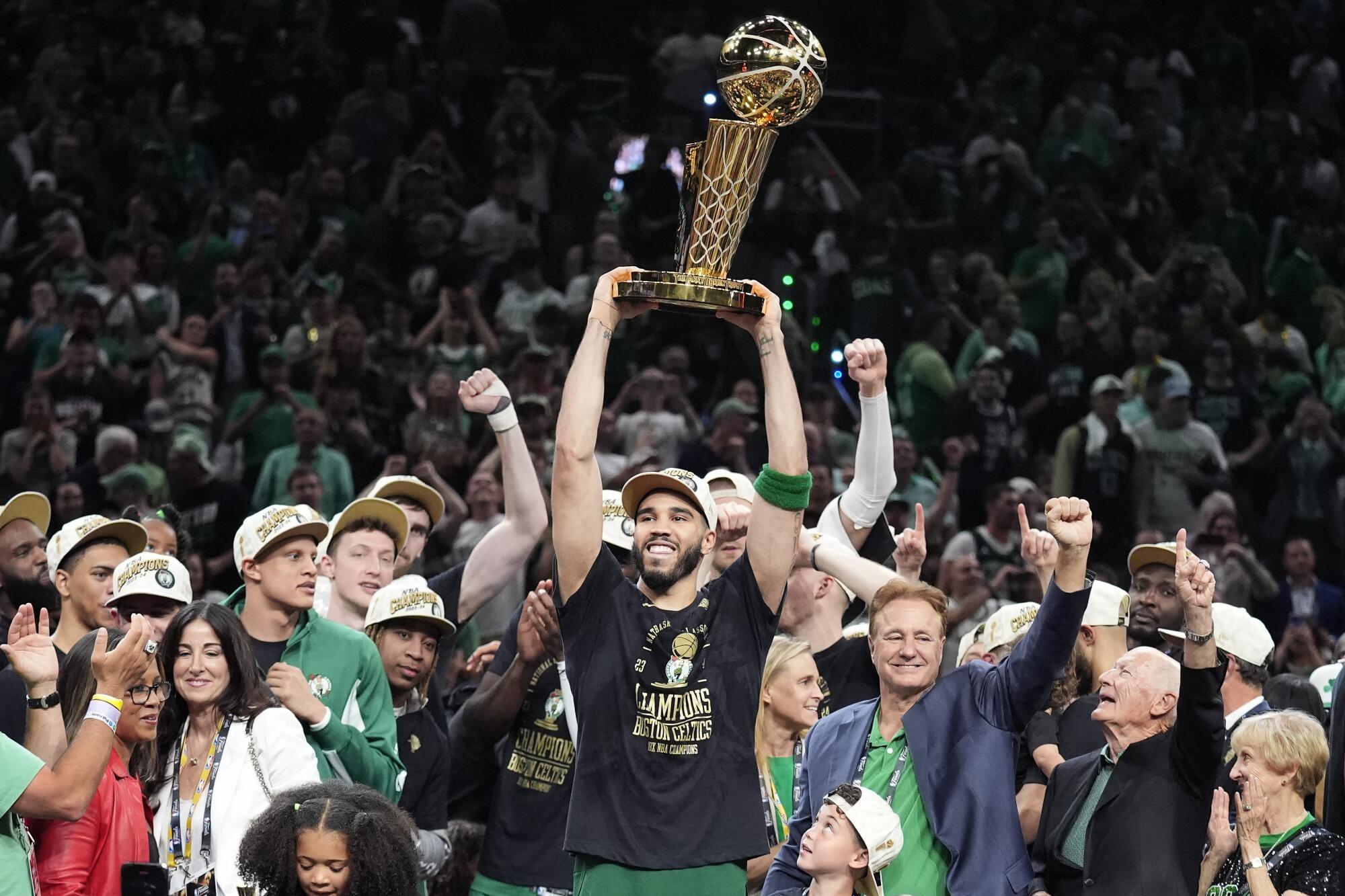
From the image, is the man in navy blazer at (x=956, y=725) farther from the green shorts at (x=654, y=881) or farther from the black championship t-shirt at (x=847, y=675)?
the black championship t-shirt at (x=847, y=675)

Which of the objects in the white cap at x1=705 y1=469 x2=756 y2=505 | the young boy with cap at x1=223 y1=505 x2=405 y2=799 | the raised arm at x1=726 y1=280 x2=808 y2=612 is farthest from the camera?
the white cap at x1=705 y1=469 x2=756 y2=505

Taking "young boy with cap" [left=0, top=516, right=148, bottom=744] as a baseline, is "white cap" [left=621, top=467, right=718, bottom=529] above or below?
above

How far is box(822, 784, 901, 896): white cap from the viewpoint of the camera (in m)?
4.86

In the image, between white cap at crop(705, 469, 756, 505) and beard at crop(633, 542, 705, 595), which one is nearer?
beard at crop(633, 542, 705, 595)

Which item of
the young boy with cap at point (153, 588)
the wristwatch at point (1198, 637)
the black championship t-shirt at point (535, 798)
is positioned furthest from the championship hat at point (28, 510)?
the wristwatch at point (1198, 637)

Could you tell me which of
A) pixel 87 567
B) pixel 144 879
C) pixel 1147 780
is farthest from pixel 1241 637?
pixel 87 567

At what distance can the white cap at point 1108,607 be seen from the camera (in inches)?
246

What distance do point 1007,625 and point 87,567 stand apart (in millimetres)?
3145

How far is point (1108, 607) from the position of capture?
6273mm

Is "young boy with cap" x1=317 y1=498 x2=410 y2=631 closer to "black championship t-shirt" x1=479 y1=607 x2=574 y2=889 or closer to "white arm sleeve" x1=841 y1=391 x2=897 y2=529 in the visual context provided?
"black championship t-shirt" x1=479 y1=607 x2=574 y2=889

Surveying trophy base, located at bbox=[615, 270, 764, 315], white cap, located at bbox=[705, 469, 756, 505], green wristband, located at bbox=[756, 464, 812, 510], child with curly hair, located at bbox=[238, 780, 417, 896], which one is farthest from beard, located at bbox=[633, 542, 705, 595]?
white cap, located at bbox=[705, 469, 756, 505]

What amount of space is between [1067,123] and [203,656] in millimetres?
12767

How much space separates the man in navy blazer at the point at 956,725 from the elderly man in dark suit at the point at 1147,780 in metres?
0.23

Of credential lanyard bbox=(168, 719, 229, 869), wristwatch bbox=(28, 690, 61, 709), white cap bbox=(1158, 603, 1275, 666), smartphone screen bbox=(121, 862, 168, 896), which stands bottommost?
smartphone screen bbox=(121, 862, 168, 896)
